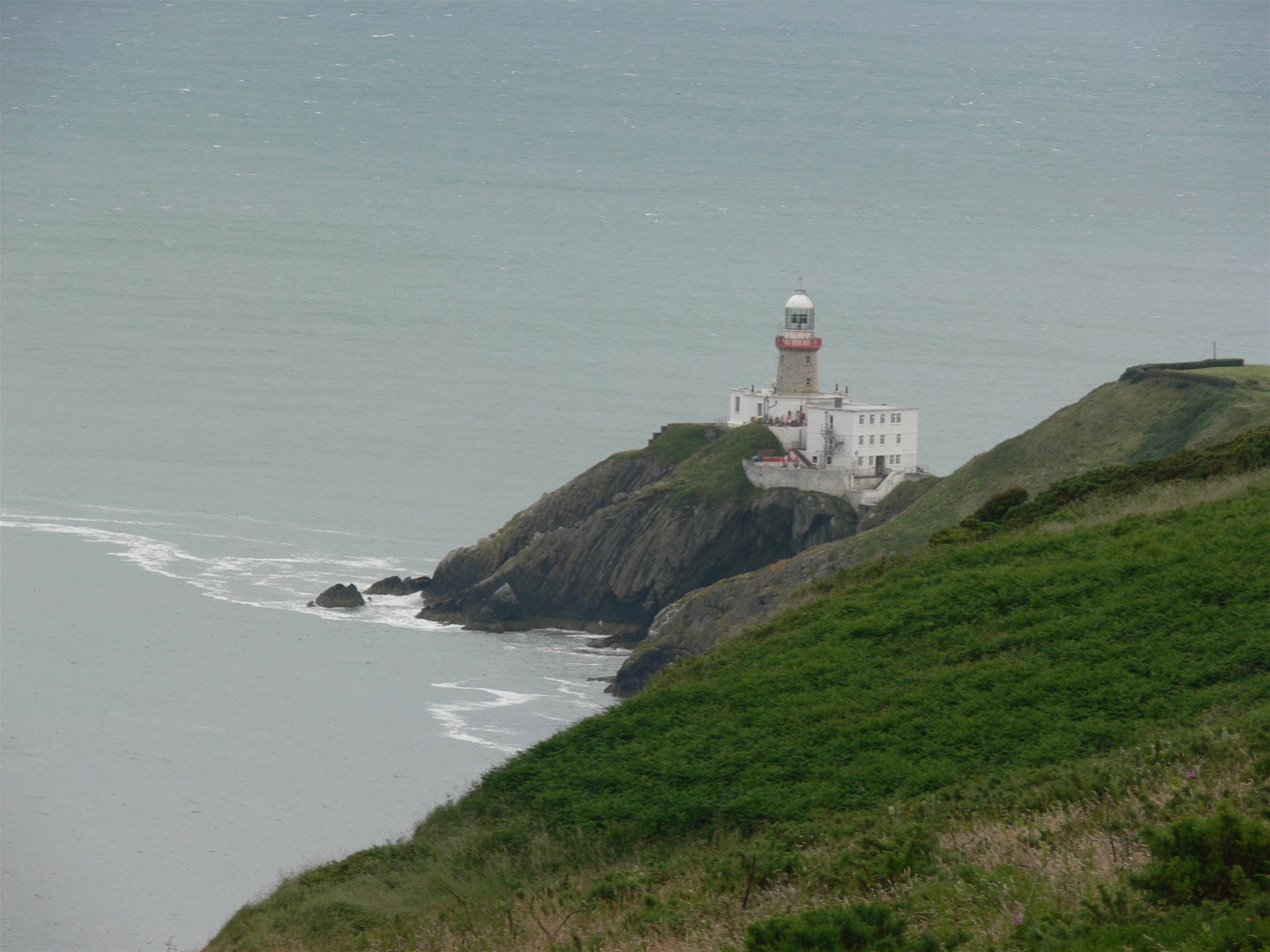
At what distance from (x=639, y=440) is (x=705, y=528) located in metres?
96.5

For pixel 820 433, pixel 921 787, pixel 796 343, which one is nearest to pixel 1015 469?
pixel 820 433

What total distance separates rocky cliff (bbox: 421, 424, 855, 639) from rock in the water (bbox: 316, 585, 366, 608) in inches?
162

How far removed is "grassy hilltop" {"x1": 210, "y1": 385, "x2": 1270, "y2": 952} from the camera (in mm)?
14500

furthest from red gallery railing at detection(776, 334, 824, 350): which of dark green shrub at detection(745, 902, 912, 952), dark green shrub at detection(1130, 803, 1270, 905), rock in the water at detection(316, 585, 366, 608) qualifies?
dark green shrub at detection(1130, 803, 1270, 905)

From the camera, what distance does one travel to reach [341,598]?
4043 inches

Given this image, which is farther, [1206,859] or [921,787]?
[921,787]

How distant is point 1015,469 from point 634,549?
2180cm

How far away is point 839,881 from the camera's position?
1808cm

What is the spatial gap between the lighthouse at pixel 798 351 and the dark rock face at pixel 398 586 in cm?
2479

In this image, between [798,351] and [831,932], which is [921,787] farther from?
[798,351]

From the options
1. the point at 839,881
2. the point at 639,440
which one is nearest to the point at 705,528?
the point at 839,881

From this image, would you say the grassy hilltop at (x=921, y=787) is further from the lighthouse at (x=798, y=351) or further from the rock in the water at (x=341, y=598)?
the lighthouse at (x=798, y=351)

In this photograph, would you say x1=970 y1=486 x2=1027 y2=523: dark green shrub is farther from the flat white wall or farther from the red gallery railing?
the red gallery railing

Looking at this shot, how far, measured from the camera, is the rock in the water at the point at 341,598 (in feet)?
336
